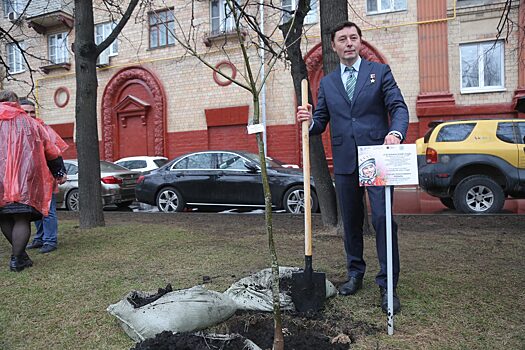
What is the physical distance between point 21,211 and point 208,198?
661 cm

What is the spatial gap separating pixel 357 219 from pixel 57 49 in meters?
23.2

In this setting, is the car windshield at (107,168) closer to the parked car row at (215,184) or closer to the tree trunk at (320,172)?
the parked car row at (215,184)

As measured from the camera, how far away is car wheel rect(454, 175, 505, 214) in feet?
30.2

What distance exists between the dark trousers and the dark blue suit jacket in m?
0.14

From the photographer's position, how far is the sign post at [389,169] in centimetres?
291

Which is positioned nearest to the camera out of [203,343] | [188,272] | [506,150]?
[203,343]

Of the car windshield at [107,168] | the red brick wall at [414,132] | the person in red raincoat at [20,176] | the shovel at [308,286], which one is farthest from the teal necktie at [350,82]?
the red brick wall at [414,132]

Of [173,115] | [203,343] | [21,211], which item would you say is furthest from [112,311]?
[173,115]

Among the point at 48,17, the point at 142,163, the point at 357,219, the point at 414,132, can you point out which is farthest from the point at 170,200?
the point at 48,17

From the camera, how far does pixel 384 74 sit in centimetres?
338

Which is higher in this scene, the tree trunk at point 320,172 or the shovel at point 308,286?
the tree trunk at point 320,172

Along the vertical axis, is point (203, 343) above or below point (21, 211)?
below

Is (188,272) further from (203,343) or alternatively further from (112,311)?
(203,343)

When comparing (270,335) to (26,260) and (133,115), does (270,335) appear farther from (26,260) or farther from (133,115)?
(133,115)
